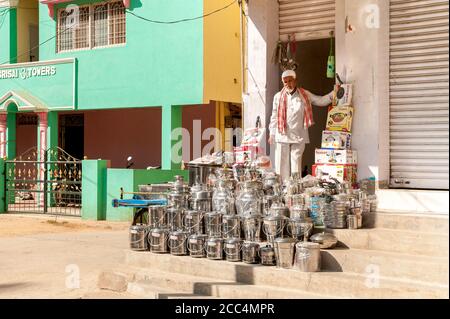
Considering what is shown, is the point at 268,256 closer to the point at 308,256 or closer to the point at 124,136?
the point at 308,256

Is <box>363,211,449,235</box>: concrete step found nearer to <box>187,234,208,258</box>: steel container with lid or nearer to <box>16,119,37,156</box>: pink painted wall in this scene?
<box>187,234,208,258</box>: steel container with lid

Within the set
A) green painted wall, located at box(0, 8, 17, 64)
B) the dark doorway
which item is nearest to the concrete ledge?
green painted wall, located at box(0, 8, 17, 64)

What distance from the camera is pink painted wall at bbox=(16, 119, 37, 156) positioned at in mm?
20641

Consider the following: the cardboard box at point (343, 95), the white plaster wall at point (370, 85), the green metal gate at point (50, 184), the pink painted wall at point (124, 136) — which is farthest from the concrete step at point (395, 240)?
the pink painted wall at point (124, 136)

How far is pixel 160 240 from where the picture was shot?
6.81 meters

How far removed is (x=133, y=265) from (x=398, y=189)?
3716 mm

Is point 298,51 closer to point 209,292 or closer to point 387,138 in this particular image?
point 387,138

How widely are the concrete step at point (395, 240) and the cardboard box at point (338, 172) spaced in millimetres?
1699

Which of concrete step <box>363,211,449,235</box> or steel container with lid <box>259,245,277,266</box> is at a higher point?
concrete step <box>363,211,449,235</box>

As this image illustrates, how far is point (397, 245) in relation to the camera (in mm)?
5949

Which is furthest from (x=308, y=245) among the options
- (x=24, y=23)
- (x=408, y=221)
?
(x=24, y=23)

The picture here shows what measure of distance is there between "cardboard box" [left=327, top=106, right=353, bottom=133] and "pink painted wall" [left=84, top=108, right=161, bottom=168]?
9.85 m

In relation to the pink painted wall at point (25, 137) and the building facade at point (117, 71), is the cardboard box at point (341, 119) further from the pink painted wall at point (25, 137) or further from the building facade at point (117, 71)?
the pink painted wall at point (25, 137)
